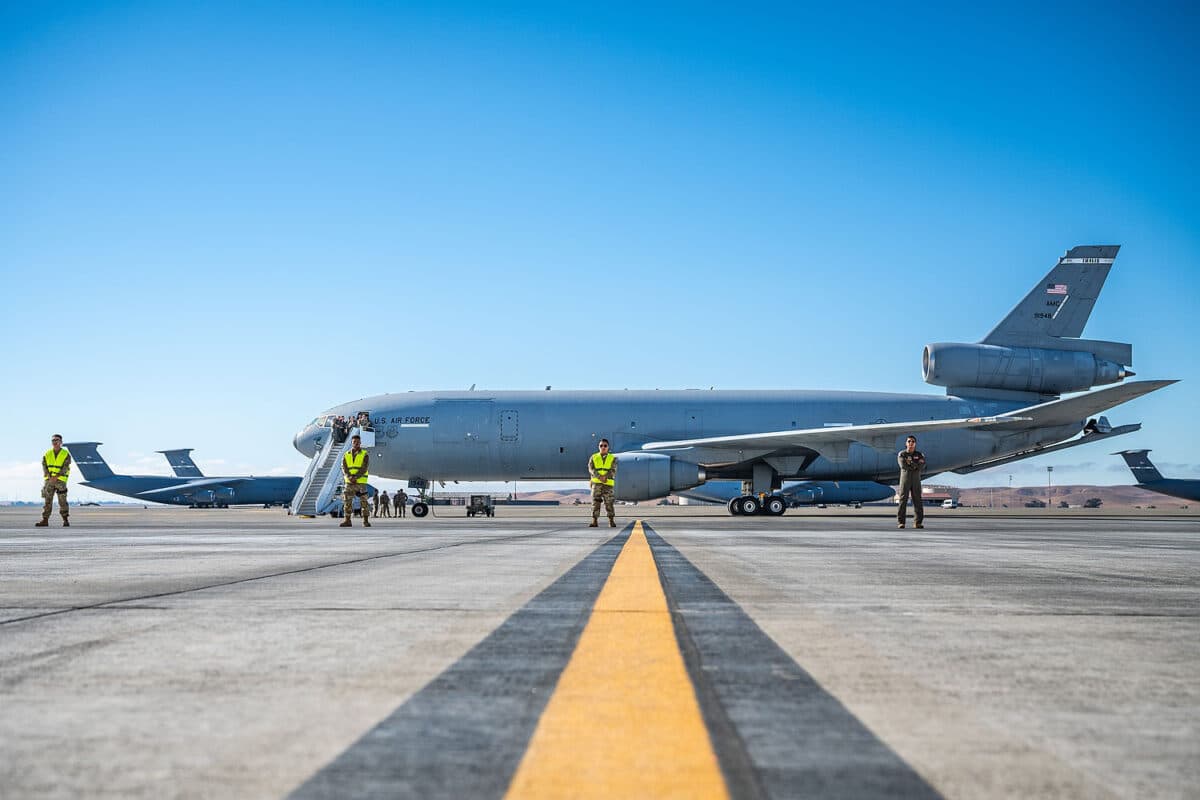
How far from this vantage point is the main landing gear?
27359 mm

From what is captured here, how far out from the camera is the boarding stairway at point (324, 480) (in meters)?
25.1

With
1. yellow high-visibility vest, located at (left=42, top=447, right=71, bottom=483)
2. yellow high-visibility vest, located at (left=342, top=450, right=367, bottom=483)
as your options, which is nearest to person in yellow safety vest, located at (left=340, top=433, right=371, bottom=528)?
yellow high-visibility vest, located at (left=342, top=450, right=367, bottom=483)

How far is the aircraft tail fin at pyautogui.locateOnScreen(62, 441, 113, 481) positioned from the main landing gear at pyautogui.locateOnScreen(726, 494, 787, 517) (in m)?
57.2

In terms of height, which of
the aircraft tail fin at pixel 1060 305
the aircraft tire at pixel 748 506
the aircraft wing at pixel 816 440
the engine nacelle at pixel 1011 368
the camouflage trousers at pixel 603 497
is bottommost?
the aircraft tire at pixel 748 506

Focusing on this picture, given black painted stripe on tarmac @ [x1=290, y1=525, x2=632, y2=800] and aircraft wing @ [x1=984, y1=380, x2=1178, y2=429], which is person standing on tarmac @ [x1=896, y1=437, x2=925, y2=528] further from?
black painted stripe on tarmac @ [x1=290, y1=525, x2=632, y2=800]

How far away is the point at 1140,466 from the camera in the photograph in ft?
170

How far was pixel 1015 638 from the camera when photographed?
3.43 meters

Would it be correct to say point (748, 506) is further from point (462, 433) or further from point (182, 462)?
point (182, 462)

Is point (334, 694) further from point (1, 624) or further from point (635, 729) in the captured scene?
point (1, 624)

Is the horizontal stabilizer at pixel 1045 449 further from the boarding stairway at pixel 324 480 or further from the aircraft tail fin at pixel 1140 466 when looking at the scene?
the aircraft tail fin at pixel 1140 466

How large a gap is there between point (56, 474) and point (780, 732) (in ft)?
61.0

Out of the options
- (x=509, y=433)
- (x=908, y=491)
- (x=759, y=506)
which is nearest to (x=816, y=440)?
(x=759, y=506)

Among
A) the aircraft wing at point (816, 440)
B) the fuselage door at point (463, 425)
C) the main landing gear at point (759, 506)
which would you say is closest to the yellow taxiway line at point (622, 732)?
the aircraft wing at point (816, 440)

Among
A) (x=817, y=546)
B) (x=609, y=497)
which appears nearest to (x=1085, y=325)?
(x=609, y=497)
